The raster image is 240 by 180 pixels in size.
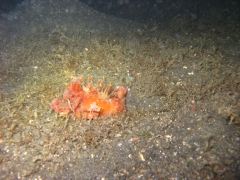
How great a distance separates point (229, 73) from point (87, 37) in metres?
5.18

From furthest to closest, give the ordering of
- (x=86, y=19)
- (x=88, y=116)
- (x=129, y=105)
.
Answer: (x=86, y=19), (x=129, y=105), (x=88, y=116)

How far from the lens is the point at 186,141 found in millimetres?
3256

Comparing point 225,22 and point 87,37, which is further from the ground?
point 225,22

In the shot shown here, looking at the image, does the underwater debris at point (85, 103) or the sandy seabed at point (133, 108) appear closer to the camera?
the sandy seabed at point (133, 108)

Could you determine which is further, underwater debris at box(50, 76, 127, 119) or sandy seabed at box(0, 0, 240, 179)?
underwater debris at box(50, 76, 127, 119)

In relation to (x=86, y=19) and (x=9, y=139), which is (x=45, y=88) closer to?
(x=9, y=139)

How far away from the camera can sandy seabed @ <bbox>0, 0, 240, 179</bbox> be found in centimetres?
306

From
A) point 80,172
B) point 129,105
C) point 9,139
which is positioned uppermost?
point 129,105

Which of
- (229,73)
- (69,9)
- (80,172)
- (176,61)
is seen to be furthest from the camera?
(69,9)

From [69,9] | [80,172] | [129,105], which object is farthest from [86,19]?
[80,172]

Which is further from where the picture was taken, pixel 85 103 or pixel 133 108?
pixel 133 108

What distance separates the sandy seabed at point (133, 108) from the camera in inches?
120

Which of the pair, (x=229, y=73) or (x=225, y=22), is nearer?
(x=229, y=73)

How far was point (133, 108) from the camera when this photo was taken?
397cm
